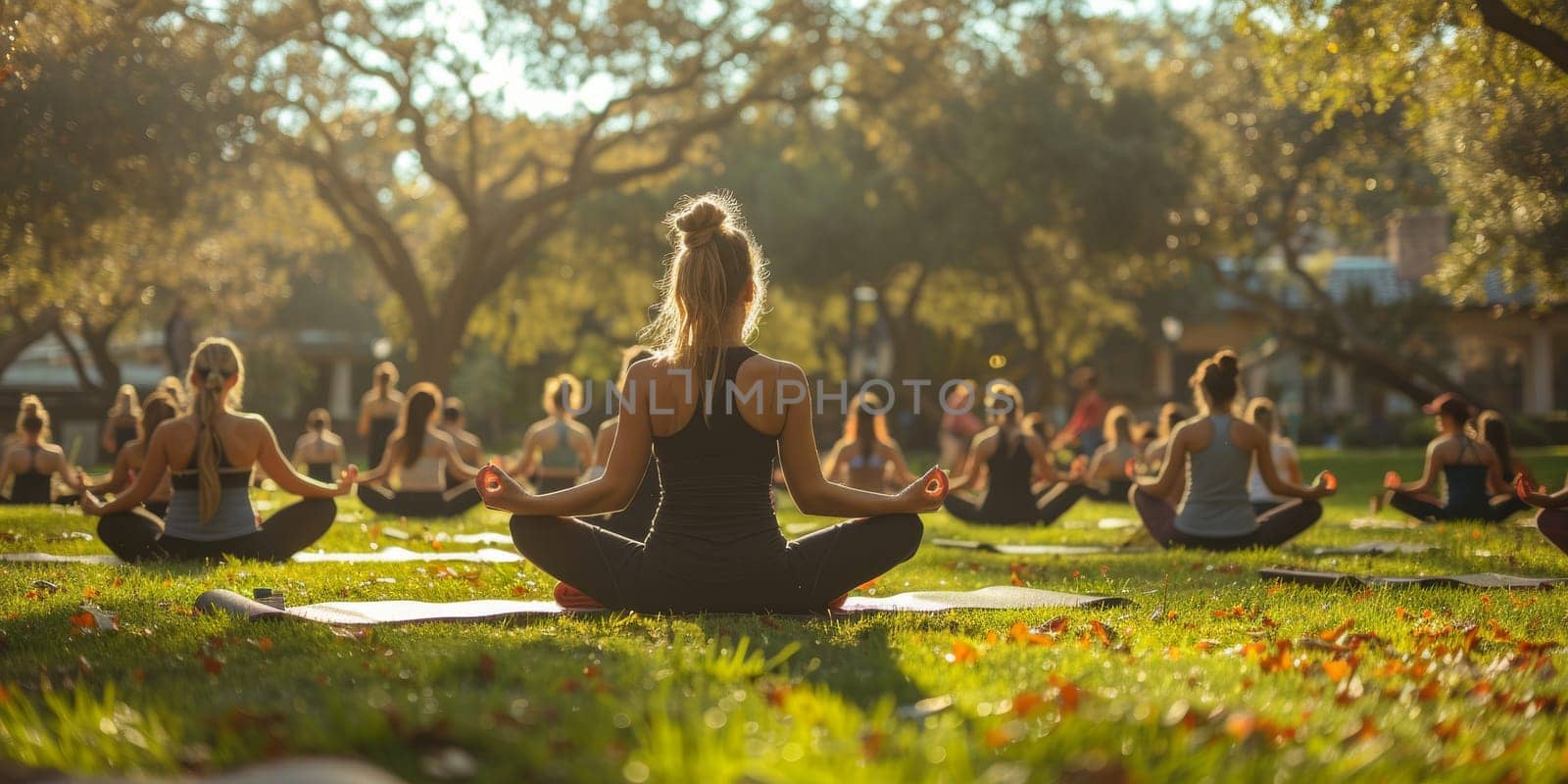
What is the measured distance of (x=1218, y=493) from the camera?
1101 centimetres

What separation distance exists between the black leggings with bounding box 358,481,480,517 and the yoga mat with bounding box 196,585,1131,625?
7.79 m

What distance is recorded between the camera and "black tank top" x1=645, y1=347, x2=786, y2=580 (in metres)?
6.04

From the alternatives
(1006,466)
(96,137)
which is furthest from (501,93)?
(1006,466)

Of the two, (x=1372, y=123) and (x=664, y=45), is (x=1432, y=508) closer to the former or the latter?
(x=1372, y=123)

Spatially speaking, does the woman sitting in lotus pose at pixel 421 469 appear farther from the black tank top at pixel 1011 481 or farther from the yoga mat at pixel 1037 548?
the black tank top at pixel 1011 481

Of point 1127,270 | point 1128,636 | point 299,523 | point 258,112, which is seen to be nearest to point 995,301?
point 1127,270

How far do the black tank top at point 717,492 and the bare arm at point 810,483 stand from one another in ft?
0.32

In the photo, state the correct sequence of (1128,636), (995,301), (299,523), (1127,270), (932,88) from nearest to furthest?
(1128,636) < (299,523) < (932,88) < (1127,270) < (995,301)

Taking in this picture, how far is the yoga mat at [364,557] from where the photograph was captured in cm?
927

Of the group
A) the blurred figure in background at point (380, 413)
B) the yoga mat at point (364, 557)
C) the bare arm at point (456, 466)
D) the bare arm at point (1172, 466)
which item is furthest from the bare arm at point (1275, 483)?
the blurred figure in background at point (380, 413)

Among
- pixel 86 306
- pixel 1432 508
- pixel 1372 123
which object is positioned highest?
pixel 1372 123

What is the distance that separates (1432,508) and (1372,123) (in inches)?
528

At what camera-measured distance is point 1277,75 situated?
14008mm

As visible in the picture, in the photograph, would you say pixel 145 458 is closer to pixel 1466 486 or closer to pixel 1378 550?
pixel 1378 550
